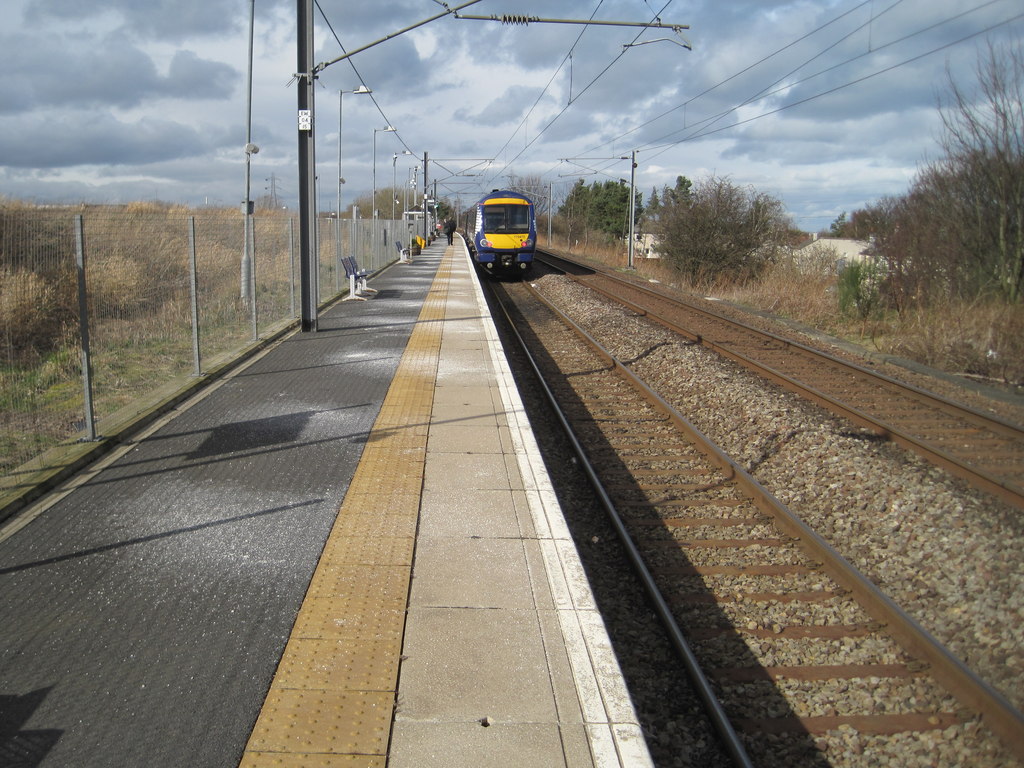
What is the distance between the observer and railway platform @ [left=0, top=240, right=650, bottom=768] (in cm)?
334

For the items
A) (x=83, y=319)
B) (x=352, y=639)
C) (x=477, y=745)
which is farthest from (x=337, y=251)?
(x=477, y=745)

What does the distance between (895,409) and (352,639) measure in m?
8.45

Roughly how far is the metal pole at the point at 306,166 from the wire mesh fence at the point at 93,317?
0.95 m

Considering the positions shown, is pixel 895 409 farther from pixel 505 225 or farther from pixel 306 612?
pixel 505 225

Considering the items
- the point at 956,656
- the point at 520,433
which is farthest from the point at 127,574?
the point at 956,656

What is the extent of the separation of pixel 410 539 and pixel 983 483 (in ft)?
16.8

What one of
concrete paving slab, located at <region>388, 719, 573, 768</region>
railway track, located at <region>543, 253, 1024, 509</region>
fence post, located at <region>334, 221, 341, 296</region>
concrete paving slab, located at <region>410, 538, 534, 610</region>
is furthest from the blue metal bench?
concrete paving slab, located at <region>388, 719, 573, 768</region>

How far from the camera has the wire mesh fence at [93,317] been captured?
6.99 m

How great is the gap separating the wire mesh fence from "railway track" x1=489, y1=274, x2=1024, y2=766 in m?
4.98

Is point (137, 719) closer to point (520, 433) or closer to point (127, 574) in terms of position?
point (127, 574)

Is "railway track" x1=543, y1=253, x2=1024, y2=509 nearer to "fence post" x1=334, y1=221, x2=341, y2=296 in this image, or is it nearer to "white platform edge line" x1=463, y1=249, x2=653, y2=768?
"white platform edge line" x1=463, y1=249, x2=653, y2=768

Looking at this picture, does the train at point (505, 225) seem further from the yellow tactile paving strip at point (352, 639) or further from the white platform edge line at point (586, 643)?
the white platform edge line at point (586, 643)

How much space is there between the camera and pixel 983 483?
727cm

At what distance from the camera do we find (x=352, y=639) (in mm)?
4070
